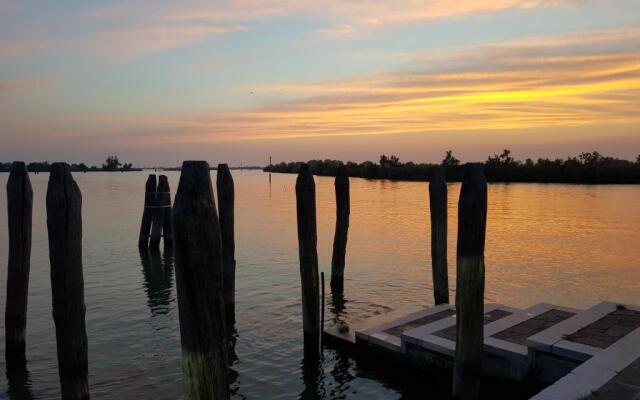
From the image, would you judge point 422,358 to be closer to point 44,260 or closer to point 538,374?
point 538,374

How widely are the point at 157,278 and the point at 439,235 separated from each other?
9.00 m

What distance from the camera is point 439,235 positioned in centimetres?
1124

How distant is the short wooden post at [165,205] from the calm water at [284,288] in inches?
42.0

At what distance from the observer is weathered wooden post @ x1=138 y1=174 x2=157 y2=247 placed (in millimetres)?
18812

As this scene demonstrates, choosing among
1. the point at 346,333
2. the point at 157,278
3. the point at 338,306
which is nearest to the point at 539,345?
the point at 346,333

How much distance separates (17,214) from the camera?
8000 millimetres

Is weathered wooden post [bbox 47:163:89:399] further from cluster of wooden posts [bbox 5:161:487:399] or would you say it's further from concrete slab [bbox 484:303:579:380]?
concrete slab [bbox 484:303:579:380]

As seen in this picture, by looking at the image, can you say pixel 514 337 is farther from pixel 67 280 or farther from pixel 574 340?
pixel 67 280

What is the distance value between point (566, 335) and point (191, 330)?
5.09 metres

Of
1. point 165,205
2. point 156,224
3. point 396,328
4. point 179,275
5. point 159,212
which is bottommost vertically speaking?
point 396,328

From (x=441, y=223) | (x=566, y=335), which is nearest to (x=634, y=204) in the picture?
(x=441, y=223)

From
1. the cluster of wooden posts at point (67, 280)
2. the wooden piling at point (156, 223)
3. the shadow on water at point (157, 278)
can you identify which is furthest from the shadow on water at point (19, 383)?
the wooden piling at point (156, 223)

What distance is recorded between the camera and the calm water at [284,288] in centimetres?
826

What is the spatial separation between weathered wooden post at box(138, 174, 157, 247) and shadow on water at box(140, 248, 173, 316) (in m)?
0.47
